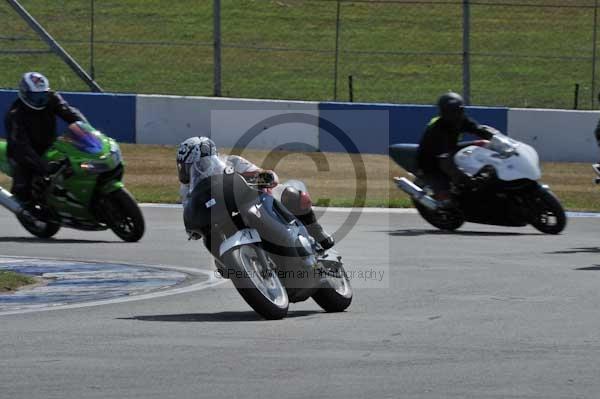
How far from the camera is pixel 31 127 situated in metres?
16.0

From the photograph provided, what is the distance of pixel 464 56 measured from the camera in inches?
944

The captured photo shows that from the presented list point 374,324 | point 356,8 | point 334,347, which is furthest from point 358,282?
point 356,8

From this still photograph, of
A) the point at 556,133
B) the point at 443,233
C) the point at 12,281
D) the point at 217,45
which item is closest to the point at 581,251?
the point at 443,233

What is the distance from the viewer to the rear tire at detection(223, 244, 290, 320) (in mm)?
9867

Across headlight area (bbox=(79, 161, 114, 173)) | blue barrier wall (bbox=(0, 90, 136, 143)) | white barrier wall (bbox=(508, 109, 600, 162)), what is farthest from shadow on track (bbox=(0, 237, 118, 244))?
white barrier wall (bbox=(508, 109, 600, 162))

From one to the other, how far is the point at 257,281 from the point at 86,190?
19.0 ft

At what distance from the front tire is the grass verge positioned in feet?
9.18

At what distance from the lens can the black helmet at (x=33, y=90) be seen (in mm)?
15898

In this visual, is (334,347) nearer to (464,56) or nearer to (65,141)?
(65,141)

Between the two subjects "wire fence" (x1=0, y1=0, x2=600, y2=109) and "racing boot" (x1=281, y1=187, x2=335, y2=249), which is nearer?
"racing boot" (x1=281, y1=187, x2=335, y2=249)

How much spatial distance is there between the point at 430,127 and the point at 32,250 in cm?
482

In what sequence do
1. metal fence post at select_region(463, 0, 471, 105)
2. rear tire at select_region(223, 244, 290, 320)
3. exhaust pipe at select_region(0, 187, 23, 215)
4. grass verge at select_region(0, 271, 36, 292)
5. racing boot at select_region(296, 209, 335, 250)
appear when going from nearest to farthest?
rear tire at select_region(223, 244, 290, 320) → racing boot at select_region(296, 209, 335, 250) → grass verge at select_region(0, 271, 36, 292) → exhaust pipe at select_region(0, 187, 23, 215) → metal fence post at select_region(463, 0, 471, 105)

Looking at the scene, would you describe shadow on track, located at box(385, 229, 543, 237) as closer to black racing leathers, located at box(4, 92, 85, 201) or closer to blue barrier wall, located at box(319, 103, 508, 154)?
black racing leathers, located at box(4, 92, 85, 201)

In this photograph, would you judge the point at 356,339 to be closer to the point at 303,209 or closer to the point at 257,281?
the point at 257,281
